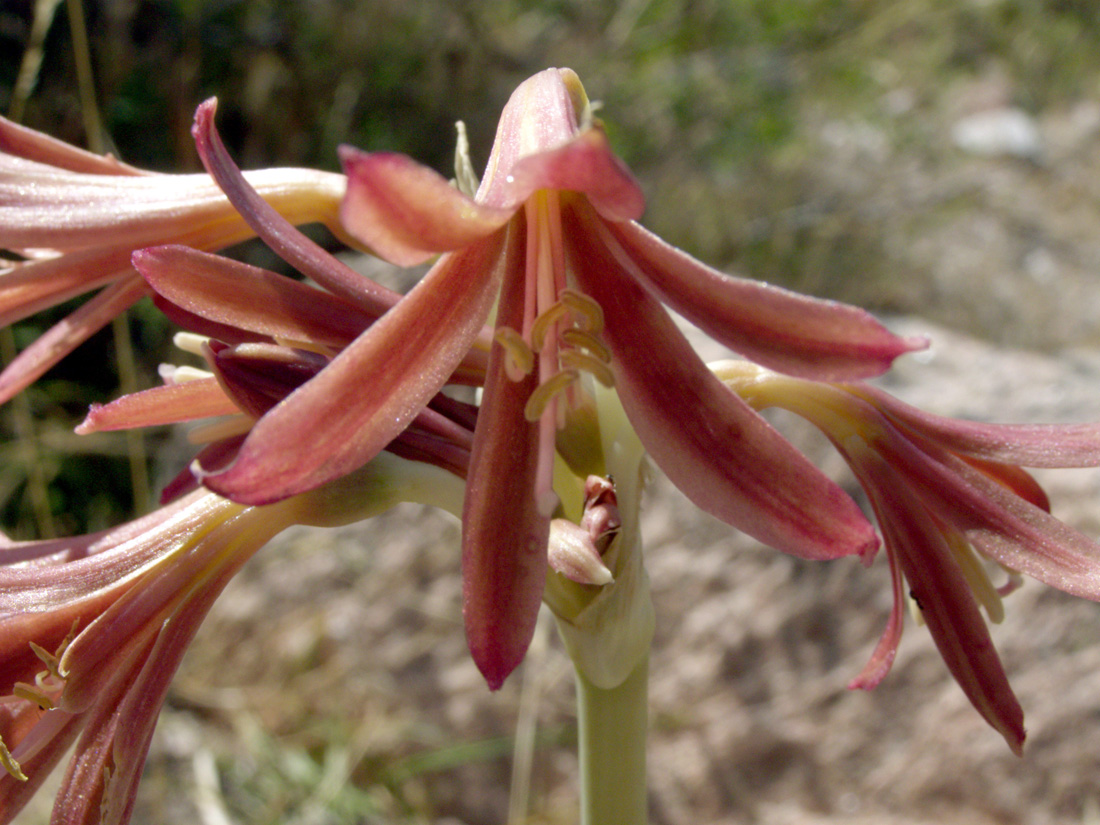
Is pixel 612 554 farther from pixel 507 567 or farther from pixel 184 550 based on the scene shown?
pixel 184 550

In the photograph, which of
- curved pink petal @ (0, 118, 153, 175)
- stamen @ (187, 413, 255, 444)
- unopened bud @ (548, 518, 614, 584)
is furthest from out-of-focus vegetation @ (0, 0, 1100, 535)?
unopened bud @ (548, 518, 614, 584)

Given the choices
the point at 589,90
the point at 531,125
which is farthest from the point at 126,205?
the point at 589,90

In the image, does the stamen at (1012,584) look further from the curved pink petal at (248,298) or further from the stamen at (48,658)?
the stamen at (48,658)

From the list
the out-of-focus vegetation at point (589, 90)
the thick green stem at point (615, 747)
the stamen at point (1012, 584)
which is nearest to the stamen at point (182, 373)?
the thick green stem at point (615, 747)

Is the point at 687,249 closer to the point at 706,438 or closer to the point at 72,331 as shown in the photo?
the point at 72,331

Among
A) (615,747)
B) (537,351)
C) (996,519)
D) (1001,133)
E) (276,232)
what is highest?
(276,232)

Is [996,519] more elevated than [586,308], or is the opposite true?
[586,308]

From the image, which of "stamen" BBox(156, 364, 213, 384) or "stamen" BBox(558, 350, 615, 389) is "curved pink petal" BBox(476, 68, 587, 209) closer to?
"stamen" BBox(558, 350, 615, 389)
